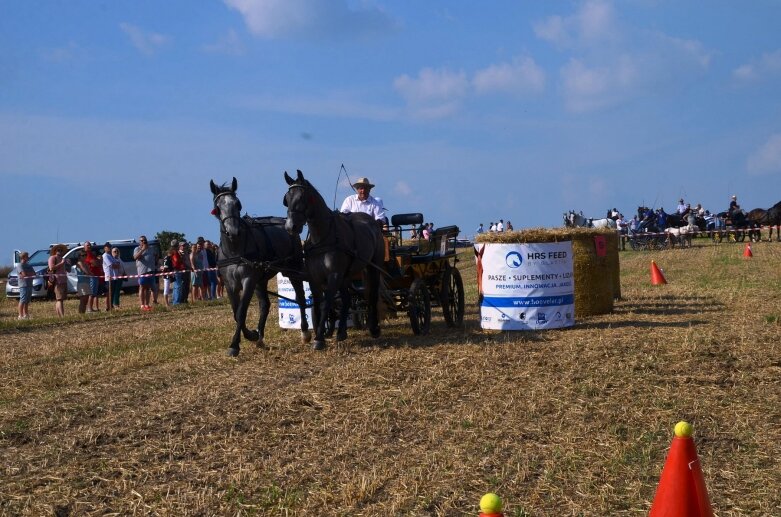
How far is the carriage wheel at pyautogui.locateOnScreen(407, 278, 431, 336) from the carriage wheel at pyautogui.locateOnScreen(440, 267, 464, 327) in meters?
0.67

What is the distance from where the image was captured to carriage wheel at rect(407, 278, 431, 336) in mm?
12867

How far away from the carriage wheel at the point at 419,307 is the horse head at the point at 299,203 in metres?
2.08

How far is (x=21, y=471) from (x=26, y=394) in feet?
10.9

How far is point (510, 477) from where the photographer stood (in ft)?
19.9

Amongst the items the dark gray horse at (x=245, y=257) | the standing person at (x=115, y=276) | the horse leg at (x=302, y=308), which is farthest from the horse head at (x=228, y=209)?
the standing person at (x=115, y=276)

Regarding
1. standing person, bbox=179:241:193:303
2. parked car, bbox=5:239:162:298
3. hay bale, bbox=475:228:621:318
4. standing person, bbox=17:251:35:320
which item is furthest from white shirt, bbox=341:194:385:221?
parked car, bbox=5:239:162:298

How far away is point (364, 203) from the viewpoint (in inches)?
543

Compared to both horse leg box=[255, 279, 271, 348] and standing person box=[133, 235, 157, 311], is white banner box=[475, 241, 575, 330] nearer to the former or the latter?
horse leg box=[255, 279, 271, 348]

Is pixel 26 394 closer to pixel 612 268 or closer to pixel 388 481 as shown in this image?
pixel 388 481

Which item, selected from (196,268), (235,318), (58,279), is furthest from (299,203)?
(196,268)

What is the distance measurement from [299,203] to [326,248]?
2.36 ft

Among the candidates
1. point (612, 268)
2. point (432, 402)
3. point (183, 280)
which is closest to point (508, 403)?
point (432, 402)

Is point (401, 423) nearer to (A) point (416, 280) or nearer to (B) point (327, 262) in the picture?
(B) point (327, 262)

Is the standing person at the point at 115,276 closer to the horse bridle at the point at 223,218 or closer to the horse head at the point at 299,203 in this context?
the horse bridle at the point at 223,218
